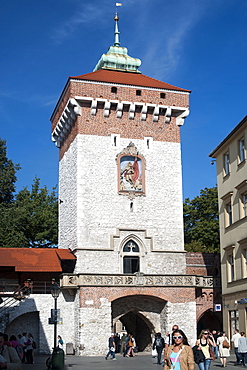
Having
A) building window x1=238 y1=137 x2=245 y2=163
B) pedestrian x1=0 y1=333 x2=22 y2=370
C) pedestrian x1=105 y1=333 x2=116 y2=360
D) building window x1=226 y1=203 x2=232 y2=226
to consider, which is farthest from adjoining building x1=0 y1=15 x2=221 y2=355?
pedestrian x1=0 y1=333 x2=22 y2=370

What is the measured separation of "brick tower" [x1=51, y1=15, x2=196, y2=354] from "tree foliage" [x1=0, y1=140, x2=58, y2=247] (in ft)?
23.3

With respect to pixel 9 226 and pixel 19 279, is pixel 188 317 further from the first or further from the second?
pixel 9 226

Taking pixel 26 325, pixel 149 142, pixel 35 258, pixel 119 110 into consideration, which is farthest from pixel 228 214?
pixel 26 325

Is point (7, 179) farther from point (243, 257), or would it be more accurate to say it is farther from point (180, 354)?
point (180, 354)

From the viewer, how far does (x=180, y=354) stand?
349 inches

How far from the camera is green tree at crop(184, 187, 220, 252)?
46.9m

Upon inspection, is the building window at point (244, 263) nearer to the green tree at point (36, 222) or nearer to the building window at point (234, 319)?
the building window at point (234, 319)

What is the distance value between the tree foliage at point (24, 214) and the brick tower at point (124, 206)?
7.09 metres

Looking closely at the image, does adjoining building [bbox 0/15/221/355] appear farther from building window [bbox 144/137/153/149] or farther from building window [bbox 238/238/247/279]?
building window [bbox 238/238/247/279]

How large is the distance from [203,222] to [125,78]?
1637 cm

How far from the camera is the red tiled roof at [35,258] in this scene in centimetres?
3203

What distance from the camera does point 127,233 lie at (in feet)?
111

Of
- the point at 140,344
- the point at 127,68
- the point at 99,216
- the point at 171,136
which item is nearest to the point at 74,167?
the point at 99,216

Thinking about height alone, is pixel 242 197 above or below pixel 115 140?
below
